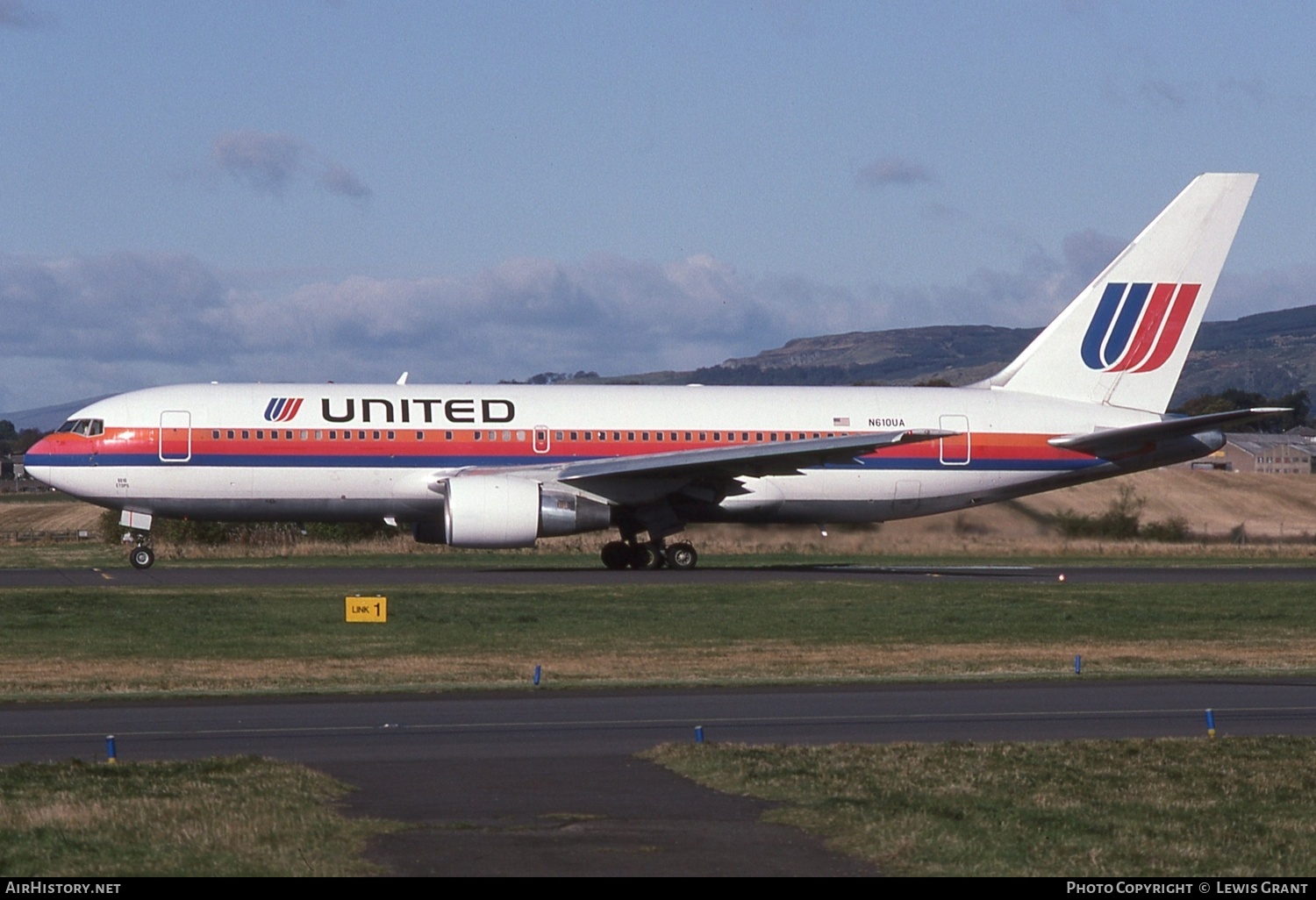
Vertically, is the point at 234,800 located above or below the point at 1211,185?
below

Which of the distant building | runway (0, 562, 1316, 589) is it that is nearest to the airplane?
runway (0, 562, 1316, 589)

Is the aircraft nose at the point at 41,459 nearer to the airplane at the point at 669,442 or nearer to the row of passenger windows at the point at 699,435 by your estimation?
the airplane at the point at 669,442

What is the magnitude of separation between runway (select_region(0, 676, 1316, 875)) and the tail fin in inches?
845

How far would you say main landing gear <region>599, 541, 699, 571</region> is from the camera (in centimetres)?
3928

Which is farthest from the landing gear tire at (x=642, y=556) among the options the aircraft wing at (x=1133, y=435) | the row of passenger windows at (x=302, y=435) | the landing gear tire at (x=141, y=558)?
the landing gear tire at (x=141, y=558)

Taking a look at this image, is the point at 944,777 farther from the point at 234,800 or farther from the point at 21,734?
the point at 21,734

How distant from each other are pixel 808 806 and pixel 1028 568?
32051 mm

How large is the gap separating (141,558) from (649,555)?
11845 millimetres

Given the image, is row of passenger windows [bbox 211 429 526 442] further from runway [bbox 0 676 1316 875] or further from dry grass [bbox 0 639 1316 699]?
runway [bbox 0 676 1316 875]

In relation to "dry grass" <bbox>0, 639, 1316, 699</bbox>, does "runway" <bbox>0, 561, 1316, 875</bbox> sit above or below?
below

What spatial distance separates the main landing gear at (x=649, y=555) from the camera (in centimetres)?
3928

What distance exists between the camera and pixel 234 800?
477 inches

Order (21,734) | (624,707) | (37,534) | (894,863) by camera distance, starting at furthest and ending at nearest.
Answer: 1. (37,534)
2. (624,707)
3. (21,734)
4. (894,863)

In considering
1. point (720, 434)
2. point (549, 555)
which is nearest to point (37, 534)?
point (549, 555)
